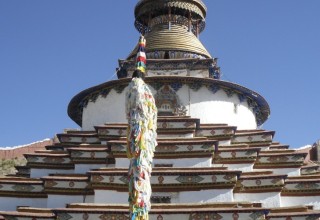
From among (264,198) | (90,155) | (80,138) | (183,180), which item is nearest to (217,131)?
(264,198)

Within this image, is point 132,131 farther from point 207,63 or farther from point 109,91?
point 207,63

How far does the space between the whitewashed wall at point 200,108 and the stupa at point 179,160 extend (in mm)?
53

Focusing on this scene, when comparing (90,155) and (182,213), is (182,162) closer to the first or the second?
(182,213)

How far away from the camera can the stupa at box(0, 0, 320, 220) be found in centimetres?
1738

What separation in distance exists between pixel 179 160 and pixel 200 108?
504 cm

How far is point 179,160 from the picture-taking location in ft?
63.4

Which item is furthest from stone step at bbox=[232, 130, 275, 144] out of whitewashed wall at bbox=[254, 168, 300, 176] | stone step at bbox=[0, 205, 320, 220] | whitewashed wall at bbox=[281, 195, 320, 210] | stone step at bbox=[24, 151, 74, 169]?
stone step at bbox=[24, 151, 74, 169]

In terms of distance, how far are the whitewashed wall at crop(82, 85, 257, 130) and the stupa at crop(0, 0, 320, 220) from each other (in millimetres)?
53

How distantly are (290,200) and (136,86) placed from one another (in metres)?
12.3

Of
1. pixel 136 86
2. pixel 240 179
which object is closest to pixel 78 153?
pixel 240 179

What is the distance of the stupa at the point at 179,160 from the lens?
57.0 feet

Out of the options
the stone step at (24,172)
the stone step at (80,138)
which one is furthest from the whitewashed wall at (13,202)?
the stone step at (80,138)

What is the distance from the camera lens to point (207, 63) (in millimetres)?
26297

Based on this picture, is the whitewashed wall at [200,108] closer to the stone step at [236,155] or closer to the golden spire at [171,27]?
the stone step at [236,155]
